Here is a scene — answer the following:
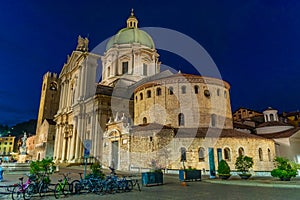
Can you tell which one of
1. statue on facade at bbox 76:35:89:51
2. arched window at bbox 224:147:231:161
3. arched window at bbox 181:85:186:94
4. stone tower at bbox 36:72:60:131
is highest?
statue on facade at bbox 76:35:89:51

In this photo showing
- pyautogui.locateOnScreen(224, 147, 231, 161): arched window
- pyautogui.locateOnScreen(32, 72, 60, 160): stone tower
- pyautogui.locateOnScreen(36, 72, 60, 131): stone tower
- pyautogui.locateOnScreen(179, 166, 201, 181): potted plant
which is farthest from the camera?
pyautogui.locateOnScreen(36, 72, 60, 131): stone tower

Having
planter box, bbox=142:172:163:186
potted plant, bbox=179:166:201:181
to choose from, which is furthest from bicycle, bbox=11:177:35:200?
potted plant, bbox=179:166:201:181

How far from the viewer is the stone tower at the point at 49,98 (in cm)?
6694

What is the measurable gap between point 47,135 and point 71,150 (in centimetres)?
1874

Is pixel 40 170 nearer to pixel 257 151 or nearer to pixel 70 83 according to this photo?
pixel 257 151

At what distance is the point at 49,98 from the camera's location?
224ft

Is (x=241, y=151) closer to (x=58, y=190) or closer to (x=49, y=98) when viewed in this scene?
(x=58, y=190)

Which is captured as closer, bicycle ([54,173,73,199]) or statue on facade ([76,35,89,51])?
bicycle ([54,173,73,199])

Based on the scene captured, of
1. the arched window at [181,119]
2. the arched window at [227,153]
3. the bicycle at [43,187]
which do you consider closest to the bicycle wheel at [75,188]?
the bicycle at [43,187]

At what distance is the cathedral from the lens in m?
23.2

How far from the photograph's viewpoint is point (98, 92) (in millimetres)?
36312

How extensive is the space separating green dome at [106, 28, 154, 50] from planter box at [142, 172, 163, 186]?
3925 cm

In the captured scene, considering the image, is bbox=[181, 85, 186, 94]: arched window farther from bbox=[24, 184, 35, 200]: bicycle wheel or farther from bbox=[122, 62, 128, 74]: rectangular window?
bbox=[24, 184, 35, 200]: bicycle wheel

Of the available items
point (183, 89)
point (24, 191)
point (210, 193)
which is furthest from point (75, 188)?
point (183, 89)
